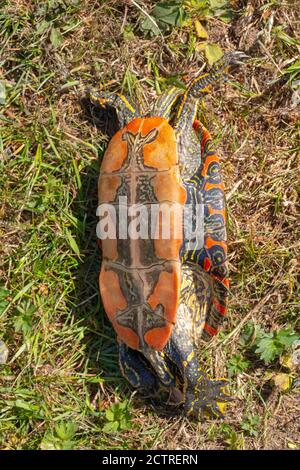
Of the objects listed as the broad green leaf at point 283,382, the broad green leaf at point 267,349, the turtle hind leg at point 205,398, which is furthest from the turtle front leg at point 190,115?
the broad green leaf at point 283,382

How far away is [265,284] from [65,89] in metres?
2.01

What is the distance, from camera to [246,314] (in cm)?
478

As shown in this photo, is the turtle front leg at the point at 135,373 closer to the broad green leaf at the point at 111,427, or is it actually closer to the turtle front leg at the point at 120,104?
the broad green leaf at the point at 111,427

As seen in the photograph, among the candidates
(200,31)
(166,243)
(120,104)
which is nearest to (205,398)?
(166,243)

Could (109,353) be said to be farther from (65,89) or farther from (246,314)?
(65,89)

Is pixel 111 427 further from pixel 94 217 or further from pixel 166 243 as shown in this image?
pixel 94 217

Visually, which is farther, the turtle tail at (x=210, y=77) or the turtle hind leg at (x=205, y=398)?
the turtle tail at (x=210, y=77)

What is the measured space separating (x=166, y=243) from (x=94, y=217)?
750 mm

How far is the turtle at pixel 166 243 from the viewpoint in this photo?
14.1ft

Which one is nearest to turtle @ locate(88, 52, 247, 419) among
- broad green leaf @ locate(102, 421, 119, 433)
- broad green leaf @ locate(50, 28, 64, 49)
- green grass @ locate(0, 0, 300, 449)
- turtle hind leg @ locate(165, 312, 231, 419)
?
turtle hind leg @ locate(165, 312, 231, 419)

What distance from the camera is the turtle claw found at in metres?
4.51

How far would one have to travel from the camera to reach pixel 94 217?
4809 millimetres

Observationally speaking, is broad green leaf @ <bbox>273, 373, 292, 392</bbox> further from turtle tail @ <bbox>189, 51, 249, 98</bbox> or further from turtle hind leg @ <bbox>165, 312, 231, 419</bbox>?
turtle tail @ <bbox>189, 51, 249, 98</bbox>
